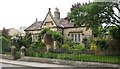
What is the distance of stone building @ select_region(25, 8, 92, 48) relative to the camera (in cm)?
2201

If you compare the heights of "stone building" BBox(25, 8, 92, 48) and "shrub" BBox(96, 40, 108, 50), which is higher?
"stone building" BBox(25, 8, 92, 48)

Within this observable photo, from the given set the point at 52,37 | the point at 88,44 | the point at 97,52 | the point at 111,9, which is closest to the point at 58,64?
the point at 97,52

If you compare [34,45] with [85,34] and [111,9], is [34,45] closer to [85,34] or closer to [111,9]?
[85,34]

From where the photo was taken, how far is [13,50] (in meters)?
17.7

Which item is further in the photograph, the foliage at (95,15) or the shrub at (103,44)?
the shrub at (103,44)

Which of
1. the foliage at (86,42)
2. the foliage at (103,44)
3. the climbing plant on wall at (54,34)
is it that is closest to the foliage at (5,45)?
the climbing plant on wall at (54,34)

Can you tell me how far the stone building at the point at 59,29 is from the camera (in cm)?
2201

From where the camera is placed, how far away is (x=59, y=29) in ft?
77.1

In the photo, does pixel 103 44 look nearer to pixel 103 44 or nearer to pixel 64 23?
pixel 103 44

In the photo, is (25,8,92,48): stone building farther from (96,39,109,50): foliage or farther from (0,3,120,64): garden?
(96,39,109,50): foliage

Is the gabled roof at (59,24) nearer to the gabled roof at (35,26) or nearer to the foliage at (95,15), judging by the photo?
the gabled roof at (35,26)

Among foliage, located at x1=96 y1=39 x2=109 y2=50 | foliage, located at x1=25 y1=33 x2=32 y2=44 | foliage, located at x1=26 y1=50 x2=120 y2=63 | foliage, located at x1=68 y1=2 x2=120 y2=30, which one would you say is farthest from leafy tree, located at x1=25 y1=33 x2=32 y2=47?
foliage, located at x1=68 y1=2 x2=120 y2=30

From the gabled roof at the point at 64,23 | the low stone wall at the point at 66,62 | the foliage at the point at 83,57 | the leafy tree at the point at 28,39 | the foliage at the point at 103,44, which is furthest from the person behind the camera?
the gabled roof at the point at 64,23

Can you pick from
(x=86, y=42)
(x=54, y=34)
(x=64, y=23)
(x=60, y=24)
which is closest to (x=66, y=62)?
(x=86, y=42)
